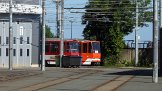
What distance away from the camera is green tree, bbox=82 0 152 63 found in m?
68.6

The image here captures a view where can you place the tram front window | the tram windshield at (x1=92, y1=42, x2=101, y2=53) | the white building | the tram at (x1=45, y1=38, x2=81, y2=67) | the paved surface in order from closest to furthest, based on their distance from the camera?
the paved surface → the tram at (x1=45, y1=38, x2=81, y2=67) → the tram front window → the tram windshield at (x1=92, y1=42, x2=101, y2=53) → the white building

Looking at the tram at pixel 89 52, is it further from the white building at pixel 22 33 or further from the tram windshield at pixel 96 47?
the white building at pixel 22 33

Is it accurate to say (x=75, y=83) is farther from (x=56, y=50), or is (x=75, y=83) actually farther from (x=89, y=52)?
(x=89, y=52)

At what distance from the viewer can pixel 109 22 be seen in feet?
248

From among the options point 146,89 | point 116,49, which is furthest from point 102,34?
point 146,89

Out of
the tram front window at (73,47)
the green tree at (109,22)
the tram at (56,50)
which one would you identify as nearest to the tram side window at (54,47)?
the tram at (56,50)

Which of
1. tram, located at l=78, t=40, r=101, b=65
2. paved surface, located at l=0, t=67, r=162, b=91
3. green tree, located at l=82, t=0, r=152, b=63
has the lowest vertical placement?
paved surface, located at l=0, t=67, r=162, b=91

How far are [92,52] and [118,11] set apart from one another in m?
14.3

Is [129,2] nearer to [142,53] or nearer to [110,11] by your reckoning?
[110,11]

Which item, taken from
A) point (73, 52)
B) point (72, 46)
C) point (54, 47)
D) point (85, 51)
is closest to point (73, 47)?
point (72, 46)

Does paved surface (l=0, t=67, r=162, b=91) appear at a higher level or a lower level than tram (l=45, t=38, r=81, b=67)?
lower

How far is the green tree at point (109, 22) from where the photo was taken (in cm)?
6862

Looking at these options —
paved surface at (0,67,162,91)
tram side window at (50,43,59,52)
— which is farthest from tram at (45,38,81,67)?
paved surface at (0,67,162,91)

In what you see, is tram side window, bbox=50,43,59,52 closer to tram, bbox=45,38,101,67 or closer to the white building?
tram, bbox=45,38,101,67
